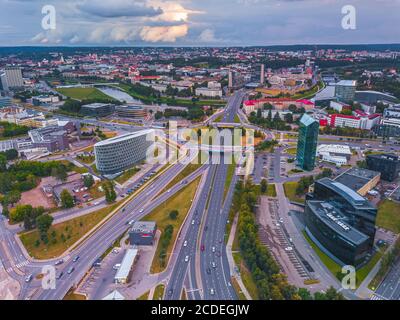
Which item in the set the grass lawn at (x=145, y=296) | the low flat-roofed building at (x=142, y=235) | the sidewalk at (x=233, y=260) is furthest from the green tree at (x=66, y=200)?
the sidewalk at (x=233, y=260)

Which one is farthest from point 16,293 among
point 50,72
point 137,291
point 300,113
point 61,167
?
point 50,72

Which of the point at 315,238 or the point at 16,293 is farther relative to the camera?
the point at 315,238

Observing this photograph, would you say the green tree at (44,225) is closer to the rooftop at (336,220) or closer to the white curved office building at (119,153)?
the white curved office building at (119,153)

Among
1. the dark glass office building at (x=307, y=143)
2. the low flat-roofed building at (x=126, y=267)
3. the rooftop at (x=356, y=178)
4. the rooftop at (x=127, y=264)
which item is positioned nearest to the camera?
the low flat-roofed building at (x=126, y=267)

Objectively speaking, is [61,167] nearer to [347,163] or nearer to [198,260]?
[198,260]

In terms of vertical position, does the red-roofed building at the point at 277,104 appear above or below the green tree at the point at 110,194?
above

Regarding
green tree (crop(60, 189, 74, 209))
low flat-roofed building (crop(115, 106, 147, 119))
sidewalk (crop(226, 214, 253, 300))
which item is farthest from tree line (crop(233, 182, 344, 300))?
low flat-roofed building (crop(115, 106, 147, 119))
